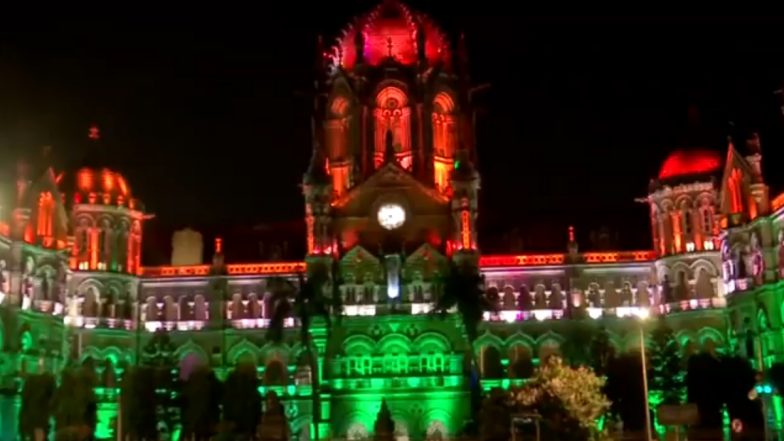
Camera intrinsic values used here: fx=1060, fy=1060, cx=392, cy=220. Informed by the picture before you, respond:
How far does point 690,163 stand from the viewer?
8462 cm

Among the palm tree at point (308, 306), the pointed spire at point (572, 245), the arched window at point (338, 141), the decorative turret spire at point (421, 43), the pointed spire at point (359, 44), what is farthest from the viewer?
the decorative turret spire at point (421, 43)

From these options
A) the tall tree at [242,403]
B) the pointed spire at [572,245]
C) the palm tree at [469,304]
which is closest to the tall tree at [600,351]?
the palm tree at [469,304]

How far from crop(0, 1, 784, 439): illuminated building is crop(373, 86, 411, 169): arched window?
134mm

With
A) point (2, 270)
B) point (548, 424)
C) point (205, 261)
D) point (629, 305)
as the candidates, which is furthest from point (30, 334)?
point (629, 305)

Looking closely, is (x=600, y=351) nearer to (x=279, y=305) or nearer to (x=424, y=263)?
(x=424, y=263)

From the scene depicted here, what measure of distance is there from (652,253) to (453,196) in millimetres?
17130

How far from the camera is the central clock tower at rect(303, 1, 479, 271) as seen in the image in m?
85.8

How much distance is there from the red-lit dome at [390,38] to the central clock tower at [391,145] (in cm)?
9

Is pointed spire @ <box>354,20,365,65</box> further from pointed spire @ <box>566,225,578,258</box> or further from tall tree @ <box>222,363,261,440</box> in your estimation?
tall tree @ <box>222,363,261,440</box>

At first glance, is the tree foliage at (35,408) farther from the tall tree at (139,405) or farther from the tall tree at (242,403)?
the tall tree at (242,403)

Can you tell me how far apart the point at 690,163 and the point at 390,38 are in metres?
28.4

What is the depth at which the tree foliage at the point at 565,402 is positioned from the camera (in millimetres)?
54719

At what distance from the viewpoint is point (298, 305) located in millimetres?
77125

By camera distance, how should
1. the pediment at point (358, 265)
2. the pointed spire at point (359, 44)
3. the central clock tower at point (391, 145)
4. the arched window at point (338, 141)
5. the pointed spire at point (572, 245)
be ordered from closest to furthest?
the pediment at point (358, 265), the central clock tower at point (391, 145), the pointed spire at point (572, 245), the arched window at point (338, 141), the pointed spire at point (359, 44)
